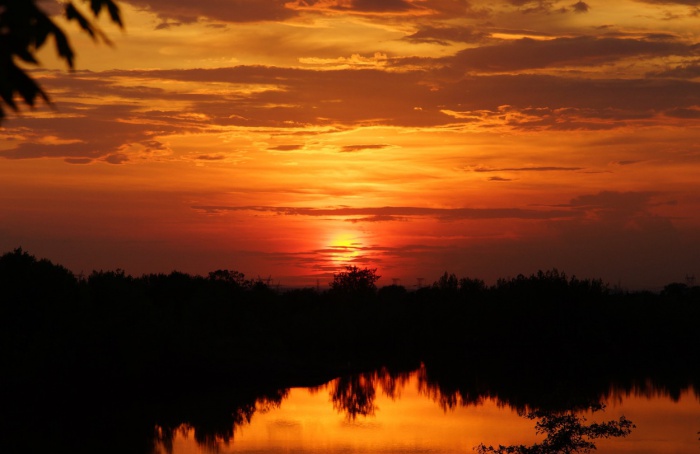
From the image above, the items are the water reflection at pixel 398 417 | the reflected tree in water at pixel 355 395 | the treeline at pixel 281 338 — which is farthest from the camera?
Answer: the treeline at pixel 281 338

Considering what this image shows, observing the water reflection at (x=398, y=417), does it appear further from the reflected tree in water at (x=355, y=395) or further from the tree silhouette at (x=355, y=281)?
the tree silhouette at (x=355, y=281)

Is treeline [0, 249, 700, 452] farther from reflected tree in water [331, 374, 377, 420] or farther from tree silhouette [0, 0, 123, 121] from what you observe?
tree silhouette [0, 0, 123, 121]

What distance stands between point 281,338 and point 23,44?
66620 millimetres

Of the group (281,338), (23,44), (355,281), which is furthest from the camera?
(355,281)

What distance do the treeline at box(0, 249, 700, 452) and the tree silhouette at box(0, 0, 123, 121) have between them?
36.8 meters

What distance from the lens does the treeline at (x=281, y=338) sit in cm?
4550

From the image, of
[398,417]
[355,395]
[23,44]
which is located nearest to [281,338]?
[355,395]

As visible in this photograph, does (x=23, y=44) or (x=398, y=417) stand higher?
(x=23, y=44)

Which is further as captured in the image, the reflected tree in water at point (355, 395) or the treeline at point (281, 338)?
the treeline at point (281, 338)

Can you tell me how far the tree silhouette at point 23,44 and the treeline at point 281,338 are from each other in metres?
36.8

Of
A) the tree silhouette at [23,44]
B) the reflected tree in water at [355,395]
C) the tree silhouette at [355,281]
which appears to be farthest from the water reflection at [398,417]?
the tree silhouette at [355,281]

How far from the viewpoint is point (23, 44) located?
3.78 meters

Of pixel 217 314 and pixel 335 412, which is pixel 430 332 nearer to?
pixel 217 314

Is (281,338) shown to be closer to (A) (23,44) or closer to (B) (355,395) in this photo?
(B) (355,395)
